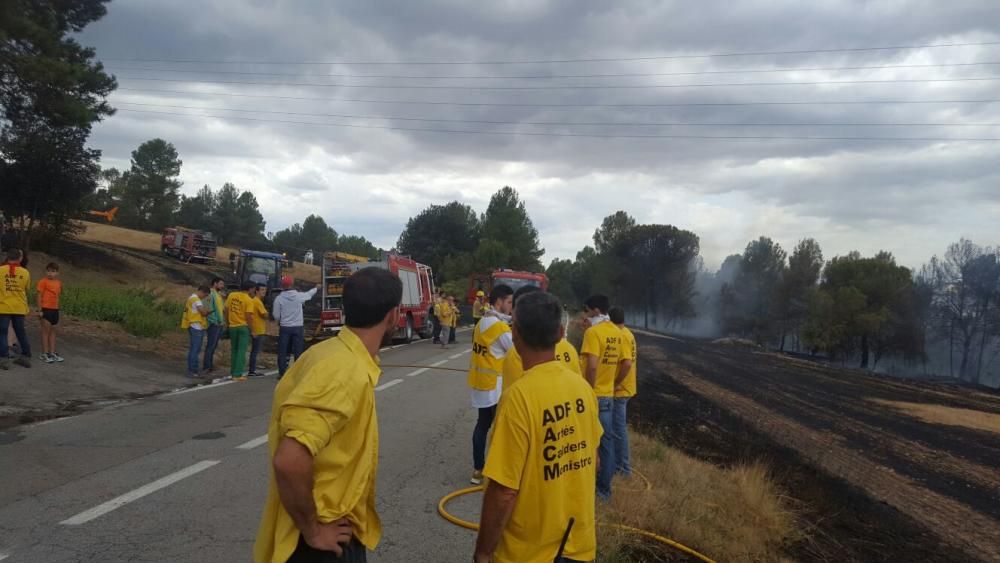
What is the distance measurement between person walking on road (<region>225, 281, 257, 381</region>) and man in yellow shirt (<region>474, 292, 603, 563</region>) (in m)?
11.9

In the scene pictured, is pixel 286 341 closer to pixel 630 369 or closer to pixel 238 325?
pixel 238 325

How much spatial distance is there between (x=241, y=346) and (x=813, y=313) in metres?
62.7

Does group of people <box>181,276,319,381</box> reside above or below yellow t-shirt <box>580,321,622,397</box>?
below

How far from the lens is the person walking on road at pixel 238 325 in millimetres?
13953

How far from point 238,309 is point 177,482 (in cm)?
772

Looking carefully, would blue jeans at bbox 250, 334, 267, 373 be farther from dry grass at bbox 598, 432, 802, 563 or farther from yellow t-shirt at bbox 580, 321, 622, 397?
yellow t-shirt at bbox 580, 321, 622, 397

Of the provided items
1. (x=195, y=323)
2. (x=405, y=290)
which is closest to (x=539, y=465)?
(x=195, y=323)

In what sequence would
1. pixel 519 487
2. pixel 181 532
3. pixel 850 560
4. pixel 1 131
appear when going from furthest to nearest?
pixel 1 131, pixel 850 560, pixel 181 532, pixel 519 487

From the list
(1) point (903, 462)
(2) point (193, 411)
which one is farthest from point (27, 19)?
(1) point (903, 462)

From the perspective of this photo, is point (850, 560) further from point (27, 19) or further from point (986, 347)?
point (986, 347)

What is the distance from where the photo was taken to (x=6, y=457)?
7270mm

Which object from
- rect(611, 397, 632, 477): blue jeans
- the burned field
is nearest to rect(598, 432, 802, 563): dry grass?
rect(611, 397, 632, 477): blue jeans

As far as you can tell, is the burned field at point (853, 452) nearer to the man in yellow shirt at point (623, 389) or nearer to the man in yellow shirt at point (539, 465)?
the man in yellow shirt at point (623, 389)

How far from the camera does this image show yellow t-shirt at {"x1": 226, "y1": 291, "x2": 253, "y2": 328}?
1395cm
